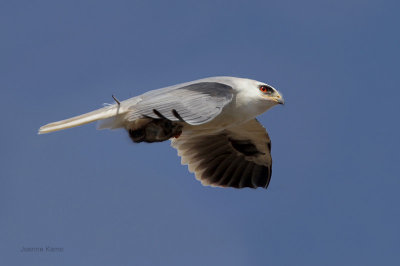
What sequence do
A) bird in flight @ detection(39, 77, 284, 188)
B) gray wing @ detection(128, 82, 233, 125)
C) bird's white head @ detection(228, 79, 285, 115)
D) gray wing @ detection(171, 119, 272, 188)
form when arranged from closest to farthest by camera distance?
gray wing @ detection(128, 82, 233, 125)
bird in flight @ detection(39, 77, 284, 188)
bird's white head @ detection(228, 79, 285, 115)
gray wing @ detection(171, 119, 272, 188)

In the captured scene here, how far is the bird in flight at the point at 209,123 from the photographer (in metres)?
9.94

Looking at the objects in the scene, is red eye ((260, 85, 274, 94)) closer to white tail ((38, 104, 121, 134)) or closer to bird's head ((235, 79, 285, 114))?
bird's head ((235, 79, 285, 114))

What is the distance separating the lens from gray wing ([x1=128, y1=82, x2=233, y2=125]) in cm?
964

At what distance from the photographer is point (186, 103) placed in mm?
9938

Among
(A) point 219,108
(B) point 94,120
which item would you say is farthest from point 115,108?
(A) point 219,108

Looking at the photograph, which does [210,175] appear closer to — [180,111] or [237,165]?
[237,165]

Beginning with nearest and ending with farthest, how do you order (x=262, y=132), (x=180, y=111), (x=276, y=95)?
(x=180, y=111) → (x=276, y=95) → (x=262, y=132)

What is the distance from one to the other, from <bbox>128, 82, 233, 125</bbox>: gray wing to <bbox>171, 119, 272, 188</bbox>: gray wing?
2.79 metres

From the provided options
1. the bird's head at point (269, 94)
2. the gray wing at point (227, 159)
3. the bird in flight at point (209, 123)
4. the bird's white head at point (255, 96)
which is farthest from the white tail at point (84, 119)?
the gray wing at point (227, 159)

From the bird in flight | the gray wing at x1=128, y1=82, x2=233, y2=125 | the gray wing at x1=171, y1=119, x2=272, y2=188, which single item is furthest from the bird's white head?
the gray wing at x1=171, y1=119, x2=272, y2=188

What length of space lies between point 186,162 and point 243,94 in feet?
8.82

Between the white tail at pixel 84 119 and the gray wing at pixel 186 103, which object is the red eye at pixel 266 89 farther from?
the white tail at pixel 84 119

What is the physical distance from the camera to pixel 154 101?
33.0 ft

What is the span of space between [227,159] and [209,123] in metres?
2.42
